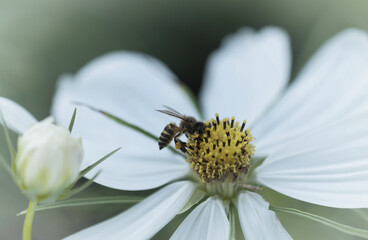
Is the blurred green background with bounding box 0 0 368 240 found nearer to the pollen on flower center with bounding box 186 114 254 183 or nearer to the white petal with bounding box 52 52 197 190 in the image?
the white petal with bounding box 52 52 197 190

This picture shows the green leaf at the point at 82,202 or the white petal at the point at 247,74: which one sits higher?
the white petal at the point at 247,74

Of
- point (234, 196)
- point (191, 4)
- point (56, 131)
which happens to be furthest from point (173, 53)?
point (56, 131)

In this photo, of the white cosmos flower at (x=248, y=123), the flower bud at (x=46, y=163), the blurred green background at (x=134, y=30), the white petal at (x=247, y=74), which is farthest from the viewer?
the blurred green background at (x=134, y=30)

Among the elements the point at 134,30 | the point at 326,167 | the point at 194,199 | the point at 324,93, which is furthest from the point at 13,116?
the point at 134,30

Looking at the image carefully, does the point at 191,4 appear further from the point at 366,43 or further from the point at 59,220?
the point at 59,220

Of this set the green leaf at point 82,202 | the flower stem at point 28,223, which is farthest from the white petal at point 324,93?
the flower stem at point 28,223

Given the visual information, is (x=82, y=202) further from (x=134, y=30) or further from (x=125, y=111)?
(x=134, y=30)

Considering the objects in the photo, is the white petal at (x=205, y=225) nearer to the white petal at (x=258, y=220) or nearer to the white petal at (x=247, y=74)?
the white petal at (x=258, y=220)
